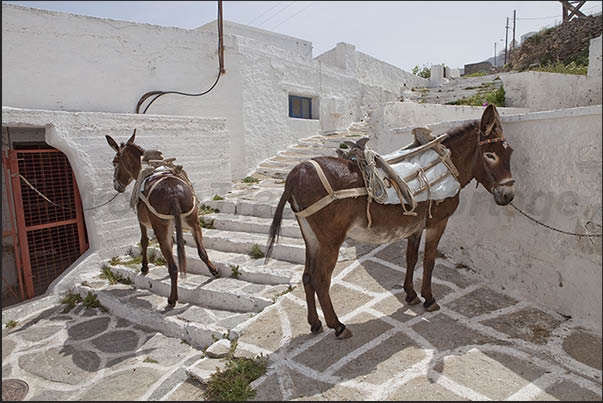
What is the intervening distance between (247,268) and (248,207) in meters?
2.01

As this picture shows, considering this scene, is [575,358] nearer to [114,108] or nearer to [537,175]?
[537,175]

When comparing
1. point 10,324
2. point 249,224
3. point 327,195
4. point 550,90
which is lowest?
point 10,324

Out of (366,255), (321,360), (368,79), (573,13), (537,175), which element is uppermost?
(573,13)

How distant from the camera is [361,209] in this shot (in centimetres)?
320

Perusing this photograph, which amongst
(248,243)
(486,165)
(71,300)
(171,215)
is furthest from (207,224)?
(486,165)

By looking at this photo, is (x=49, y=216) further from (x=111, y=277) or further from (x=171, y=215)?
(x=171, y=215)

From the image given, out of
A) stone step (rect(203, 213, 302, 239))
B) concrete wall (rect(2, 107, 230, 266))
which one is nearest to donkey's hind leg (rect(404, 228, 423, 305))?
stone step (rect(203, 213, 302, 239))

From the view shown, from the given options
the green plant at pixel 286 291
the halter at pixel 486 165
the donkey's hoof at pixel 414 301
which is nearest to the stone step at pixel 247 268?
the green plant at pixel 286 291

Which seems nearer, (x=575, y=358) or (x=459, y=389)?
(x=459, y=389)

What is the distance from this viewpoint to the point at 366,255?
493cm

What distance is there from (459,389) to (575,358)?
1.02 meters

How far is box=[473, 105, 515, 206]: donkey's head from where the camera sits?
3.36m

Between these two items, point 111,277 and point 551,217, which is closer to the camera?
point 551,217

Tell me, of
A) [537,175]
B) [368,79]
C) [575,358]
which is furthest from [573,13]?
[575,358]
